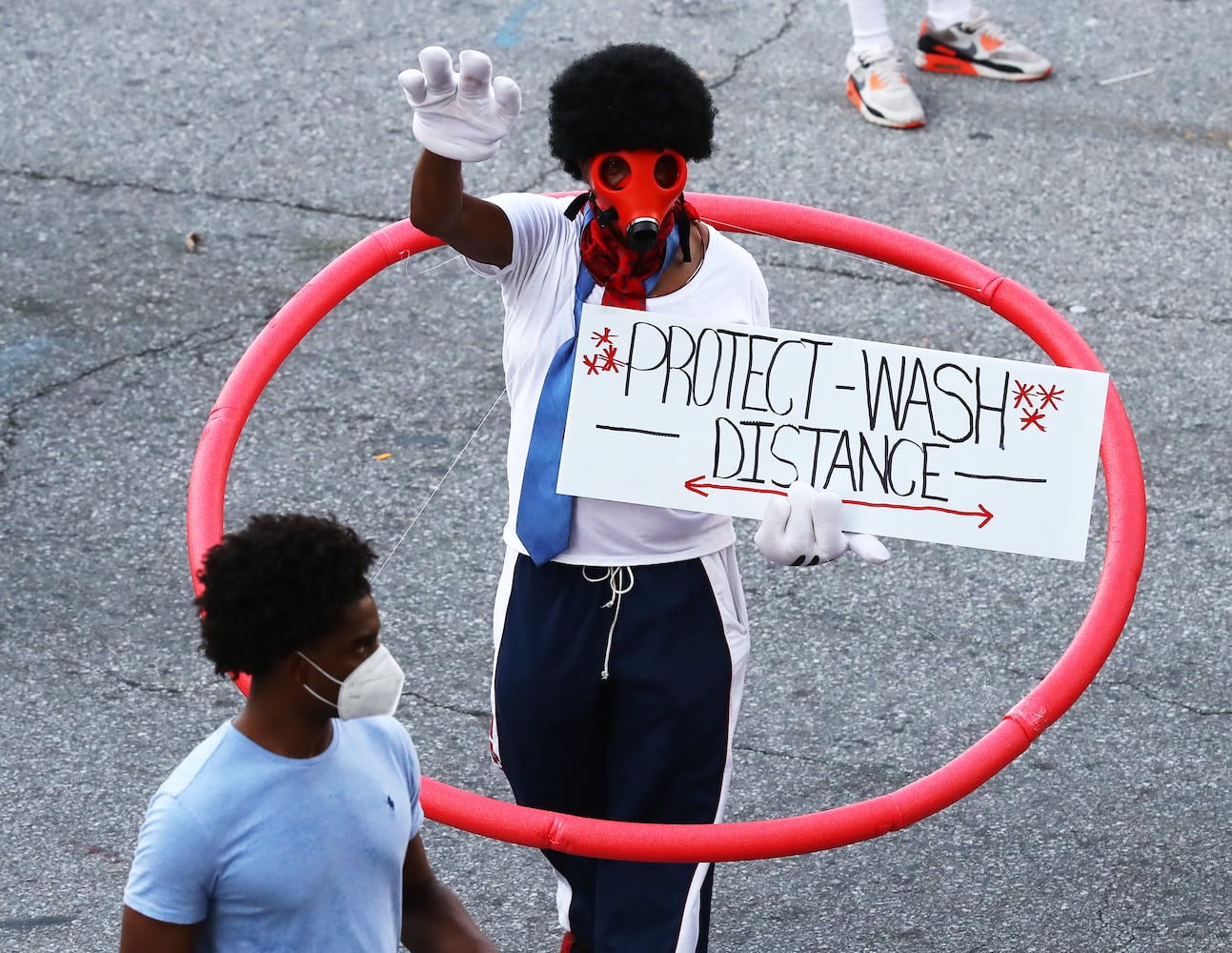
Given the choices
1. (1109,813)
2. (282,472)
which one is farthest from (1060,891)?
(282,472)

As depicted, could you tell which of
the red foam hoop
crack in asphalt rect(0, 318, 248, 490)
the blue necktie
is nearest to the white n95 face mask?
the red foam hoop

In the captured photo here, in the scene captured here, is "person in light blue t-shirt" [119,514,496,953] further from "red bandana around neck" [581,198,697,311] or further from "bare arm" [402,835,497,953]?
"red bandana around neck" [581,198,697,311]

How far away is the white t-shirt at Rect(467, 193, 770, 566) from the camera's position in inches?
116

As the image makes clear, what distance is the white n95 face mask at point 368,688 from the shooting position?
2236 millimetres

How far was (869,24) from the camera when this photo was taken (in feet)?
24.1

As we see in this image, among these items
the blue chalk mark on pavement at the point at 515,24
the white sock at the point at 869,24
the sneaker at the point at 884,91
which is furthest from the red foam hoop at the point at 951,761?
the blue chalk mark on pavement at the point at 515,24

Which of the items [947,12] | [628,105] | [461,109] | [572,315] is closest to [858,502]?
[572,315]

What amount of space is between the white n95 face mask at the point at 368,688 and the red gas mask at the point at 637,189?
2.99 ft

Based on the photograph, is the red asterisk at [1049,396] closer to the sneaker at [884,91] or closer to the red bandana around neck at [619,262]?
the red bandana around neck at [619,262]

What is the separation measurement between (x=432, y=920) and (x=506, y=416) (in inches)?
131

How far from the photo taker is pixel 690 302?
2979 mm

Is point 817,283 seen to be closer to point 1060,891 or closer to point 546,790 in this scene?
point 1060,891

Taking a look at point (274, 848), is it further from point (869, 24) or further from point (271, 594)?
point (869, 24)

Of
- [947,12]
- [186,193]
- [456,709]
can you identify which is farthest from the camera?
[947,12]
